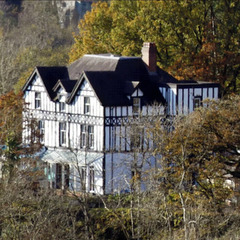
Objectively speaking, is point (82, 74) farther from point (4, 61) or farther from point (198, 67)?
point (4, 61)

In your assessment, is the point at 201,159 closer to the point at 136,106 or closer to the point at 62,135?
Answer: the point at 136,106

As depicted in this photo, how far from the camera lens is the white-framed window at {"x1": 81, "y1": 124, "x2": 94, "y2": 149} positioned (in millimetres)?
40438

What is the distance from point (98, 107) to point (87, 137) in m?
1.46

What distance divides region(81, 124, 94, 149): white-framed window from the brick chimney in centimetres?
434

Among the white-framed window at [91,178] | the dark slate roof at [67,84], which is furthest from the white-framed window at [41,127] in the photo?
the white-framed window at [91,178]

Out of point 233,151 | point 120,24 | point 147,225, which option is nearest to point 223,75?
point 120,24

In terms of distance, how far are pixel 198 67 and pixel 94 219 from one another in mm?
13906

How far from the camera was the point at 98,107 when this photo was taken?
40.0 metres

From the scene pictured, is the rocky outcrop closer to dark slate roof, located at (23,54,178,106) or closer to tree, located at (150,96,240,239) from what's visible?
dark slate roof, located at (23,54,178,106)

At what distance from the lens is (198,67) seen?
47594mm

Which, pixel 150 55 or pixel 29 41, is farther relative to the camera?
pixel 29 41

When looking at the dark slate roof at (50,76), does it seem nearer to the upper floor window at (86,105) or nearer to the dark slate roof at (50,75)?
the dark slate roof at (50,75)

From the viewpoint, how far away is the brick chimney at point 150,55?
42688 mm

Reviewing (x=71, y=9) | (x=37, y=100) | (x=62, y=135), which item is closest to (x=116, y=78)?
(x=62, y=135)
